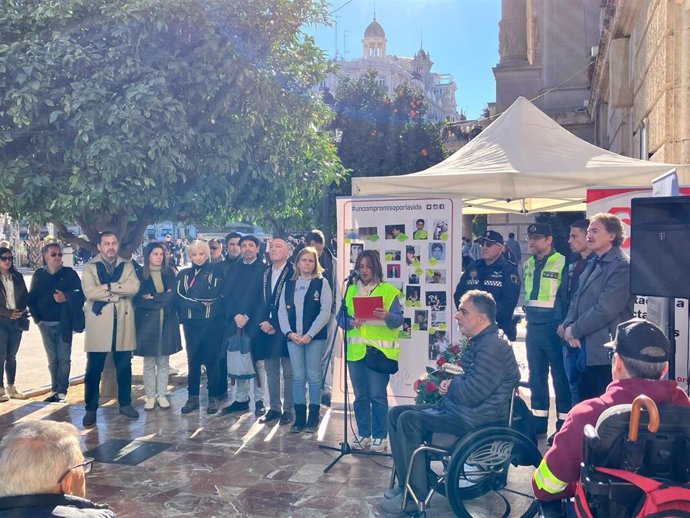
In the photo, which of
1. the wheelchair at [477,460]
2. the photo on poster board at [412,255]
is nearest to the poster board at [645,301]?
the wheelchair at [477,460]

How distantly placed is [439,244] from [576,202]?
2.56 metres

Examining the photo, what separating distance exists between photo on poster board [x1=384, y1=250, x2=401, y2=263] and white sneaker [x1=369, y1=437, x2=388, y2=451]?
5.95ft

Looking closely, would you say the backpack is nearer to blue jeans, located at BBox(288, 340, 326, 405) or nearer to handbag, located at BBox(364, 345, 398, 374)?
handbag, located at BBox(364, 345, 398, 374)

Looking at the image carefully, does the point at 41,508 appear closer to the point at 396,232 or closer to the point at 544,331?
the point at 396,232

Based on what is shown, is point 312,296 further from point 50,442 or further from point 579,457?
point 50,442

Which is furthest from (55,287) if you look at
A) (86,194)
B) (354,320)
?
(354,320)

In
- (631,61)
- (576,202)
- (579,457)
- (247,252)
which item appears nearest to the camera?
(579,457)

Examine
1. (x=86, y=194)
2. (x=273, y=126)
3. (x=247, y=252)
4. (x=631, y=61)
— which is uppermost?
(x=631, y=61)

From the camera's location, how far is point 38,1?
6.58 m

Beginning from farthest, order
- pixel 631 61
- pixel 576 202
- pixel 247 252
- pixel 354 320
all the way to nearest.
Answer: pixel 631 61 → pixel 576 202 → pixel 247 252 → pixel 354 320

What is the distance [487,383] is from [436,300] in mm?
2424

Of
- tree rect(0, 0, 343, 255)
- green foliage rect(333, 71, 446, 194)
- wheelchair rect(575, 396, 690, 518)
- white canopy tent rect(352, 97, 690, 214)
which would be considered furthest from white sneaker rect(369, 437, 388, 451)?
green foliage rect(333, 71, 446, 194)

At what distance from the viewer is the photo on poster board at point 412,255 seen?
22.3ft

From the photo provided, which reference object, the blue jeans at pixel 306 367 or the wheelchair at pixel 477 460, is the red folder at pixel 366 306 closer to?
the blue jeans at pixel 306 367
